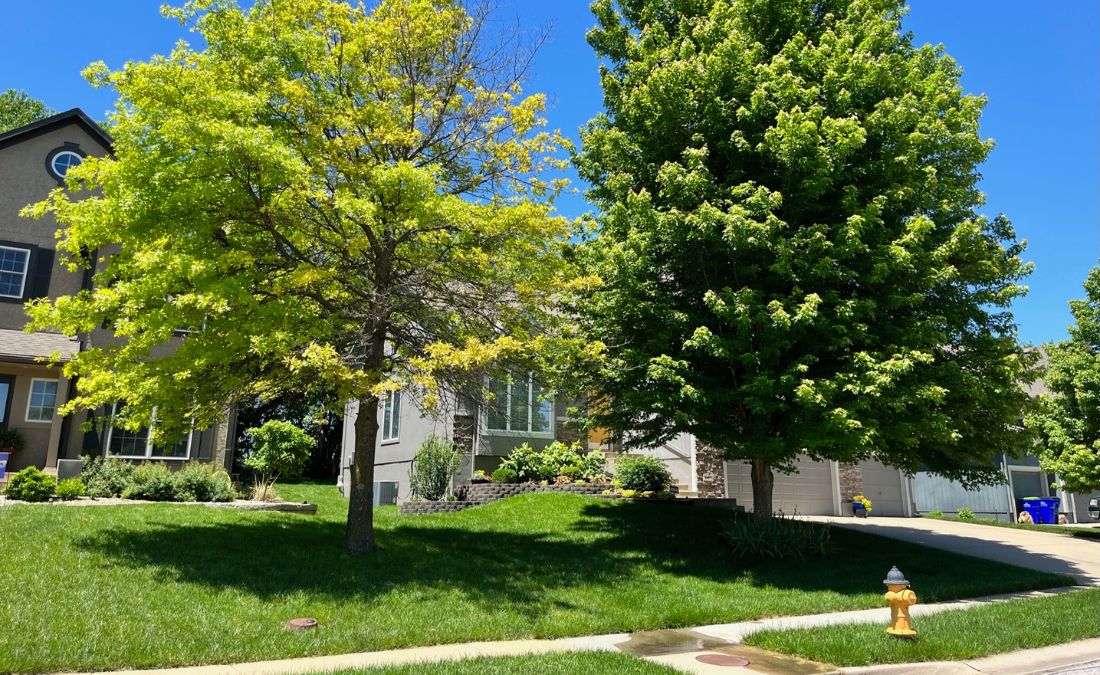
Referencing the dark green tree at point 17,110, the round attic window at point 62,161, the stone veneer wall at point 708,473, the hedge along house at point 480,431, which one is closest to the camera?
the hedge along house at point 480,431

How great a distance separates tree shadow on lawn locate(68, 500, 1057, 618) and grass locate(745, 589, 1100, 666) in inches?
72.3

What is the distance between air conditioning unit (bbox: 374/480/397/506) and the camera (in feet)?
72.6

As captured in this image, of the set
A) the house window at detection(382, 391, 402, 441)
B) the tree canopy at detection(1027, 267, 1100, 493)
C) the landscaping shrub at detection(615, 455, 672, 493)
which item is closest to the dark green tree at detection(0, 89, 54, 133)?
the house window at detection(382, 391, 402, 441)

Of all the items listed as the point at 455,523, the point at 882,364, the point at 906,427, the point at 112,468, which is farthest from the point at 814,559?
the point at 112,468

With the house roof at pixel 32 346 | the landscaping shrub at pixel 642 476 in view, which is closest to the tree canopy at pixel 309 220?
the landscaping shrub at pixel 642 476

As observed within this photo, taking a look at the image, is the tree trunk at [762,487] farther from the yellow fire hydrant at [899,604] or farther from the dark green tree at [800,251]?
the yellow fire hydrant at [899,604]

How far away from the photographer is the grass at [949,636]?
23.8 ft

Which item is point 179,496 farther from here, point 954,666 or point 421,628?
point 954,666

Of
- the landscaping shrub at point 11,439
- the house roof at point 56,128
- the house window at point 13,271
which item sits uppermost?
the house roof at point 56,128

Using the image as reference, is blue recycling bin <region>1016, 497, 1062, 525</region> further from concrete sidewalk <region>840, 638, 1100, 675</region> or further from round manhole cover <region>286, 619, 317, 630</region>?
round manhole cover <region>286, 619, 317, 630</region>

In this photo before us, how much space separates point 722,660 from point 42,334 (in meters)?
20.7

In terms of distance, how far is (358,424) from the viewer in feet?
39.7

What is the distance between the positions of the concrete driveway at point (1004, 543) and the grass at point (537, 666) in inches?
391

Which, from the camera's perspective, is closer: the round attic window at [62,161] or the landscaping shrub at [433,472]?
the landscaping shrub at [433,472]
